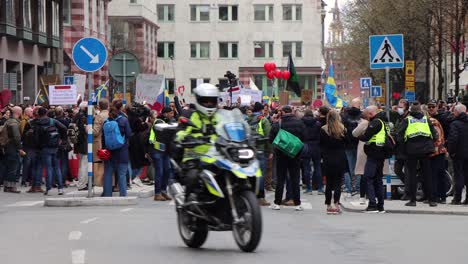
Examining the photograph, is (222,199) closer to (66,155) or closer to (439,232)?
(439,232)

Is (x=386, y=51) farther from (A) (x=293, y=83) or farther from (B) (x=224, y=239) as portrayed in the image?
(A) (x=293, y=83)

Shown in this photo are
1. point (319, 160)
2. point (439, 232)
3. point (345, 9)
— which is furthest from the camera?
point (345, 9)

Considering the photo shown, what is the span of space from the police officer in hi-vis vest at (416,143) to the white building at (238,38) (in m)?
91.7

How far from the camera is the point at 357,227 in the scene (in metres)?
17.9

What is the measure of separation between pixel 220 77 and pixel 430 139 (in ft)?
306

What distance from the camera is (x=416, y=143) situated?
22.6 meters

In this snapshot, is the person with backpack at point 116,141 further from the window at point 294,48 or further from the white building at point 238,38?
the window at point 294,48

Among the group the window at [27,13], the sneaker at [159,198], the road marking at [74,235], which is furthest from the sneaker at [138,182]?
the window at [27,13]

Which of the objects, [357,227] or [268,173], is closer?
[357,227]

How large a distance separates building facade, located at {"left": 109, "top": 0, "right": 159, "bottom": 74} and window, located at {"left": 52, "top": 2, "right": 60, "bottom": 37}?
101ft

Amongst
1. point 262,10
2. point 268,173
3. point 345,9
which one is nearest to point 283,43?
point 262,10

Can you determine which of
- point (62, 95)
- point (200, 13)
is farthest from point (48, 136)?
point (200, 13)

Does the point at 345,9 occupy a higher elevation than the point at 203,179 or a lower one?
higher

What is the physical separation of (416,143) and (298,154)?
7.81ft
